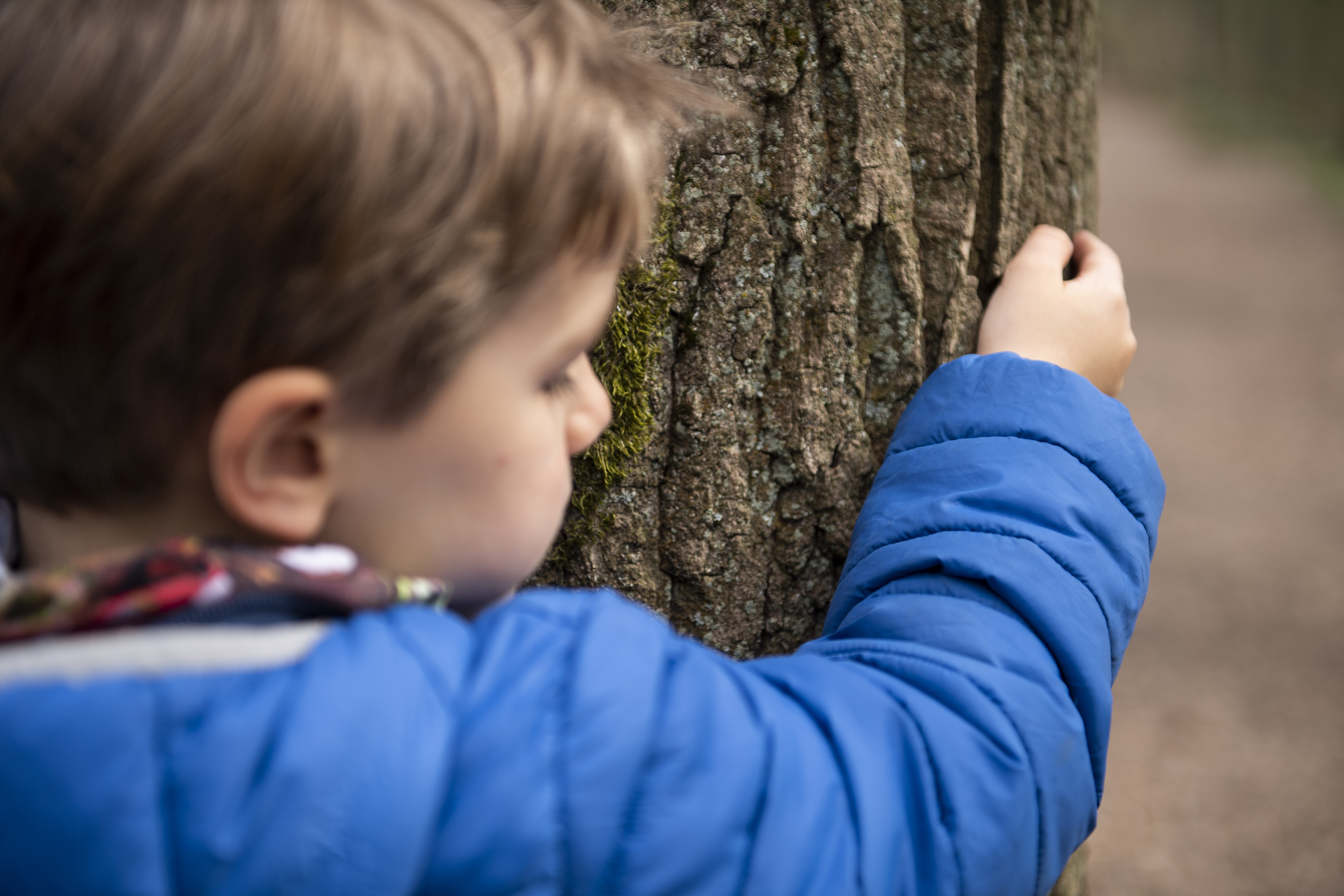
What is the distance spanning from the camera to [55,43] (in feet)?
2.37

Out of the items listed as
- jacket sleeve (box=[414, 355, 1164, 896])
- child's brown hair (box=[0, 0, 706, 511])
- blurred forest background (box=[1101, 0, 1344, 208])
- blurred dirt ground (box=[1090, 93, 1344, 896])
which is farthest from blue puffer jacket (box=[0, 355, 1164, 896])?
blurred forest background (box=[1101, 0, 1344, 208])

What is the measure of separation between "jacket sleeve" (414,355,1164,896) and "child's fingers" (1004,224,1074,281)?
0.69 feet

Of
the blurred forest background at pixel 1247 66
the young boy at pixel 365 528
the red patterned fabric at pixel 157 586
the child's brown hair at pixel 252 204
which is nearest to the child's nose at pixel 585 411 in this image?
the young boy at pixel 365 528

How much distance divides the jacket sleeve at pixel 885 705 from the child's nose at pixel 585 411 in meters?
0.20

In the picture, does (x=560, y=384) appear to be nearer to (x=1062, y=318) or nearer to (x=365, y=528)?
(x=365, y=528)

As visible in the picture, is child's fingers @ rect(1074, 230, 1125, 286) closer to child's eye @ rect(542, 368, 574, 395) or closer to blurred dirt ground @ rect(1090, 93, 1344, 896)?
child's eye @ rect(542, 368, 574, 395)

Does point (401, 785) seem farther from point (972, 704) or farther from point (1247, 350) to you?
point (1247, 350)

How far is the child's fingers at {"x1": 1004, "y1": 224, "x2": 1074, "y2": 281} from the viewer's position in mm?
1400

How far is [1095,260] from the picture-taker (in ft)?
4.77

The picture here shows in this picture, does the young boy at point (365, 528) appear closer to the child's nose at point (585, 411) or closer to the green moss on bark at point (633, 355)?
the child's nose at point (585, 411)

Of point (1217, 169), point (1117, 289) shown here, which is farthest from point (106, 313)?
point (1217, 169)

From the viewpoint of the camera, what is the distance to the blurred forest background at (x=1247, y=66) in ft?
47.2

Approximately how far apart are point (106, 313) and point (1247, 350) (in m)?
8.51

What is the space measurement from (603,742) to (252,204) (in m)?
0.49
